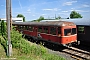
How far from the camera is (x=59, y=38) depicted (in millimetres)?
14797

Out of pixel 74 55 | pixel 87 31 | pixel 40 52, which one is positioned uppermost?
pixel 87 31

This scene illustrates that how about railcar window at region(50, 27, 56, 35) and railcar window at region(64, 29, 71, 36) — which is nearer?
railcar window at region(64, 29, 71, 36)

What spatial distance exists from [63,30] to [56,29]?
0.84m

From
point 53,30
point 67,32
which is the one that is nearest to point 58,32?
point 53,30

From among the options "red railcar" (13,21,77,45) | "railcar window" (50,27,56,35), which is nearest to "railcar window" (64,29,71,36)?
"red railcar" (13,21,77,45)

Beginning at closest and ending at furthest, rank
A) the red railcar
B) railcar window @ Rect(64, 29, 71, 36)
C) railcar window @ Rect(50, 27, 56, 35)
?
1. the red railcar
2. railcar window @ Rect(64, 29, 71, 36)
3. railcar window @ Rect(50, 27, 56, 35)

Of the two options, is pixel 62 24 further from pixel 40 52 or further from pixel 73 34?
pixel 40 52

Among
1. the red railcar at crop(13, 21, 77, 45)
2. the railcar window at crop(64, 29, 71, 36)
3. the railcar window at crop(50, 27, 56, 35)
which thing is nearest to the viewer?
the red railcar at crop(13, 21, 77, 45)

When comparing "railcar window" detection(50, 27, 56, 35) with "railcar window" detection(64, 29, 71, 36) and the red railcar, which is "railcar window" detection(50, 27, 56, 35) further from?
"railcar window" detection(64, 29, 71, 36)

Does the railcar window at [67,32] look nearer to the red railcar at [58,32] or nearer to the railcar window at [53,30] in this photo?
the red railcar at [58,32]

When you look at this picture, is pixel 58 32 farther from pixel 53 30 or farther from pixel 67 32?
pixel 67 32

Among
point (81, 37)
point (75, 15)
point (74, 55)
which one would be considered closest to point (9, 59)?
point (74, 55)

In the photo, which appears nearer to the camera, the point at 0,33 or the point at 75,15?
the point at 0,33

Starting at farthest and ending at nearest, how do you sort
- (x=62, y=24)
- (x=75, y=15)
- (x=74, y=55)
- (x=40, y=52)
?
(x=75, y=15) → (x=62, y=24) → (x=74, y=55) → (x=40, y=52)
